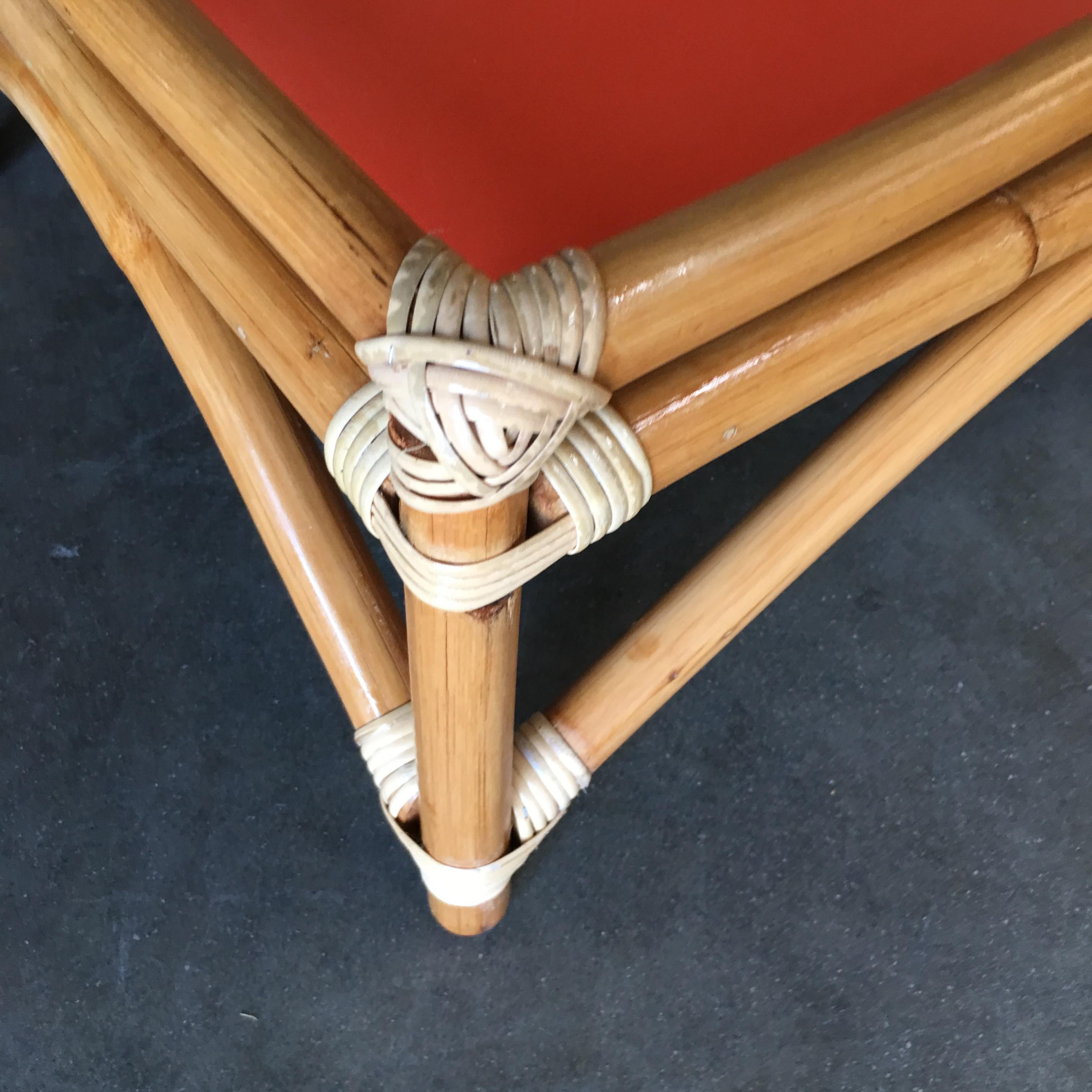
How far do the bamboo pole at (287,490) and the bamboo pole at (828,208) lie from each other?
363 millimetres

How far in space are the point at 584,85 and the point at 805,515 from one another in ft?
1.24

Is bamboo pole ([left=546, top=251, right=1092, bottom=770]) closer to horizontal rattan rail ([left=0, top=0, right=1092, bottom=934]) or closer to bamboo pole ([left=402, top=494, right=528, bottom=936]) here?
horizontal rattan rail ([left=0, top=0, right=1092, bottom=934])

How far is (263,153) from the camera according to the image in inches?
17.2

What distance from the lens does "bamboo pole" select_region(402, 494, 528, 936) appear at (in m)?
0.45

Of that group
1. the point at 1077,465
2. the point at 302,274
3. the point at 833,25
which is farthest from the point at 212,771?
the point at 1077,465

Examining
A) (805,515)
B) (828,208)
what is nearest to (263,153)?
(828,208)

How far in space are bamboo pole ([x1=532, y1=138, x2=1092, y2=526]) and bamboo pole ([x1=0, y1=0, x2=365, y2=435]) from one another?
0.15m

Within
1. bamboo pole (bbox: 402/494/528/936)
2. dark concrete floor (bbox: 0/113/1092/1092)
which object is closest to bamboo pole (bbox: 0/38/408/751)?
bamboo pole (bbox: 402/494/528/936)

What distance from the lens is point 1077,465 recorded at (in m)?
1.14

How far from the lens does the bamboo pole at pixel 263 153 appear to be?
1.35 feet

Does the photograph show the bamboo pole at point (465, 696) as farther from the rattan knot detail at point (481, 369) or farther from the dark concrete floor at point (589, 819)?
the dark concrete floor at point (589, 819)

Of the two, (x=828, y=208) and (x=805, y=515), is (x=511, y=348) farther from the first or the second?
(x=805, y=515)

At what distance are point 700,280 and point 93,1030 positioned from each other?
2.63ft

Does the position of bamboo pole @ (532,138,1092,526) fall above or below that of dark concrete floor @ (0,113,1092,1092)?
above
